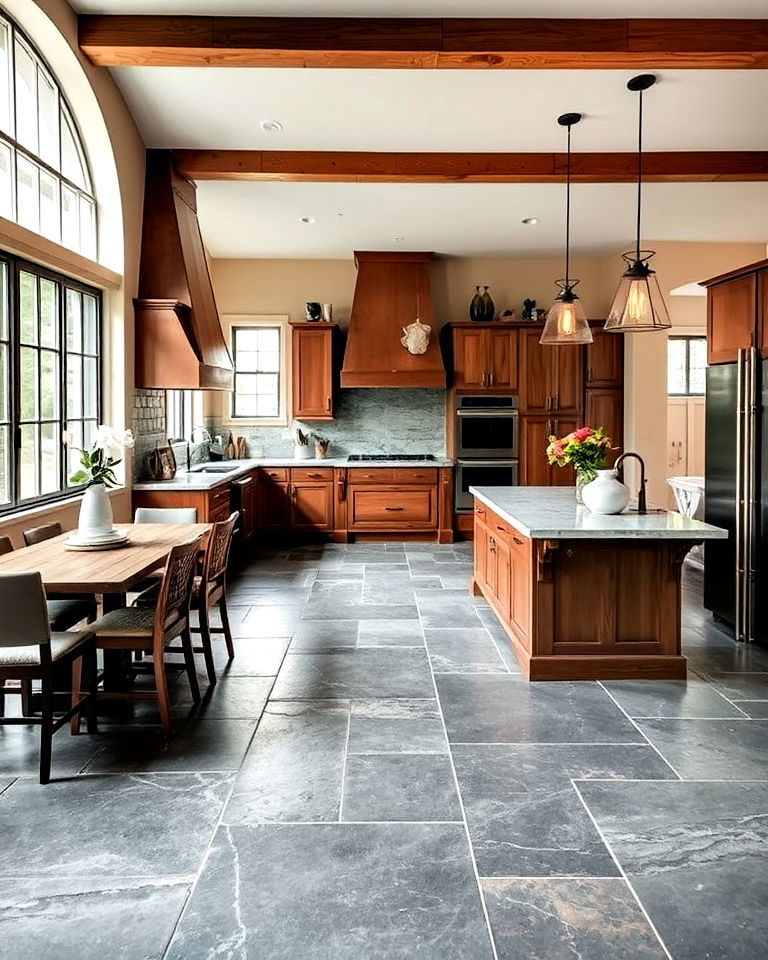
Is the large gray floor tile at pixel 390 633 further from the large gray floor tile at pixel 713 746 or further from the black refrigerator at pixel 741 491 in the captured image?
the black refrigerator at pixel 741 491

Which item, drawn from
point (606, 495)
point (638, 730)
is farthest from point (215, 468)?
point (638, 730)

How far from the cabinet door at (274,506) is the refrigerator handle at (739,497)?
499 centimetres

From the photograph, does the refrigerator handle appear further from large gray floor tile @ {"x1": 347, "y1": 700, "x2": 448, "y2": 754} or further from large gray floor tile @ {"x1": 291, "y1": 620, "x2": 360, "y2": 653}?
large gray floor tile @ {"x1": 291, "y1": 620, "x2": 360, "y2": 653}

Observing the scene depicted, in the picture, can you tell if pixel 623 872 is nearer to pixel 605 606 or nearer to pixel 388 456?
pixel 605 606

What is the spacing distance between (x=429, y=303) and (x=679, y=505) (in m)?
3.40

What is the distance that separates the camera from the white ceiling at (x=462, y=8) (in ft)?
14.0

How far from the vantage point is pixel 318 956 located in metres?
1.90

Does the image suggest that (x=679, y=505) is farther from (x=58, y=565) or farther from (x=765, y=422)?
(x=58, y=565)

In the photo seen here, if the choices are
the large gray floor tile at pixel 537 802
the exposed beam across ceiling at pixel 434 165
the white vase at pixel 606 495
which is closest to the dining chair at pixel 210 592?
Answer: the large gray floor tile at pixel 537 802

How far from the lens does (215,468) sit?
26.0 ft

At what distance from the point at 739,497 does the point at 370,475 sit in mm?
4409

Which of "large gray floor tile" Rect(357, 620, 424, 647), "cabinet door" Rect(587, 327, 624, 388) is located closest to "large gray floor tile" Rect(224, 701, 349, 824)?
"large gray floor tile" Rect(357, 620, 424, 647)

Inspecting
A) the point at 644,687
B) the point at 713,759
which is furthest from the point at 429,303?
the point at 713,759

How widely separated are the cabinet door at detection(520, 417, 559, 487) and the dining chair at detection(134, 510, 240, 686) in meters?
4.96
